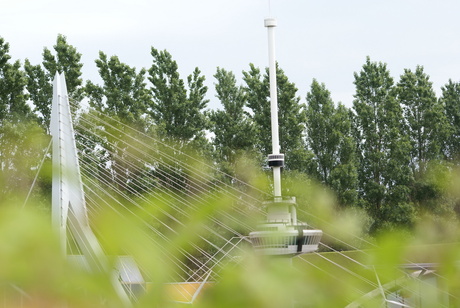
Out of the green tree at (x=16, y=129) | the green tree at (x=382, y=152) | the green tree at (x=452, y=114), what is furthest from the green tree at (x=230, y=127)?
the green tree at (x=452, y=114)

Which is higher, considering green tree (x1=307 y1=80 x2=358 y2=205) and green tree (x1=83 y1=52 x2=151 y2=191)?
green tree (x1=83 y1=52 x2=151 y2=191)

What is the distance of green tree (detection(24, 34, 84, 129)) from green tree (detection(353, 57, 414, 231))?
9921 mm

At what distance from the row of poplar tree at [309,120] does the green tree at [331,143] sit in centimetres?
3

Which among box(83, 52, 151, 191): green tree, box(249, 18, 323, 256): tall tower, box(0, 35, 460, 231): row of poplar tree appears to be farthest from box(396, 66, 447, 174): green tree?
box(249, 18, 323, 256): tall tower

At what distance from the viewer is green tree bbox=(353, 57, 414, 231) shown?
28.6 metres

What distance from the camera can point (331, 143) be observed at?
28828 millimetres

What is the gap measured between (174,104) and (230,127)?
1931 mm

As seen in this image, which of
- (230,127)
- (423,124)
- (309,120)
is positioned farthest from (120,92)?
(423,124)

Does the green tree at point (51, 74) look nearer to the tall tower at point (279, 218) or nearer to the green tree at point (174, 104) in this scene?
the green tree at point (174, 104)

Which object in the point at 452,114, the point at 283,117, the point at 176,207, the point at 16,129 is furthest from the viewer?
the point at 452,114

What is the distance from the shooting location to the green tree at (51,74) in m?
24.6

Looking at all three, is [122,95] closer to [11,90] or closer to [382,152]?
[11,90]

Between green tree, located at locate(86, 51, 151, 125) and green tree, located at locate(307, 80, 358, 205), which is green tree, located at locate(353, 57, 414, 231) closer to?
green tree, located at locate(307, 80, 358, 205)

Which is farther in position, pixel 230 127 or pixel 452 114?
pixel 452 114
